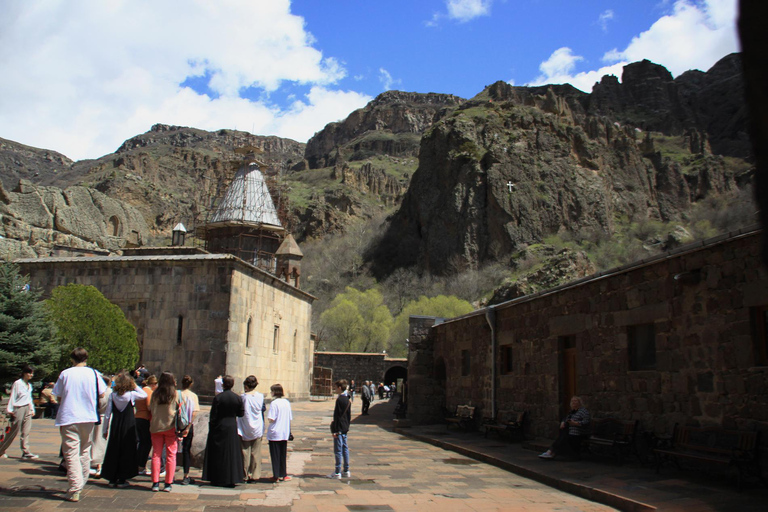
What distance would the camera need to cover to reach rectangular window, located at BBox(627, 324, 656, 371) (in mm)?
8867

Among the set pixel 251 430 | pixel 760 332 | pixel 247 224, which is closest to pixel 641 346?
pixel 760 332

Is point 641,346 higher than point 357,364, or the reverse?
point 641,346

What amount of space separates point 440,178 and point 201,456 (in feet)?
192

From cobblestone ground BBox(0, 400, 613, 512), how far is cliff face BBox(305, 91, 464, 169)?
396 feet

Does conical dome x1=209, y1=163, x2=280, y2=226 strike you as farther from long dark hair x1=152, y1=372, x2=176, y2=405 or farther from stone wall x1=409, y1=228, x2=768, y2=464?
long dark hair x1=152, y1=372, x2=176, y2=405

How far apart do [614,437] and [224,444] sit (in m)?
5.59

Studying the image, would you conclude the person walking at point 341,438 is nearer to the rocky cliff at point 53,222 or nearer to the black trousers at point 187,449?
the black trousers at point 187,449

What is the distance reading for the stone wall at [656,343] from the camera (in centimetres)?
714

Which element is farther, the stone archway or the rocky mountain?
the rocky mountain

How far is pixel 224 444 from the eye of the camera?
22.9 feet

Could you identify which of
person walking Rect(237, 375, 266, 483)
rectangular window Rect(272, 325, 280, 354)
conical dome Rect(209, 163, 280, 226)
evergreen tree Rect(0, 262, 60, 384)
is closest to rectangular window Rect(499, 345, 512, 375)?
person walking Rect(237, 375, 266, 483)

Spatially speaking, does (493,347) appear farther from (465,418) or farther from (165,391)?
(165,391)

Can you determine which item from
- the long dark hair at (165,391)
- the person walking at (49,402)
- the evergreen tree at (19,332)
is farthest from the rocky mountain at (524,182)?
the long dark hair at (165,391)

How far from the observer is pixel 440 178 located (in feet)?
212
